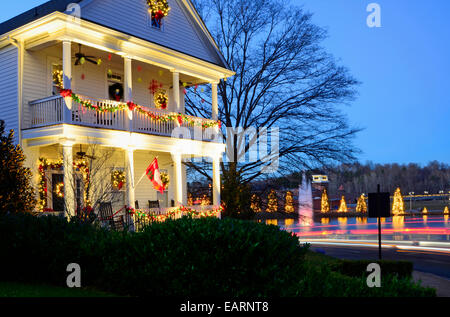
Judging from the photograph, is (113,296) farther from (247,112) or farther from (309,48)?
(309,48)

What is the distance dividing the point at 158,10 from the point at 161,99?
367 cm

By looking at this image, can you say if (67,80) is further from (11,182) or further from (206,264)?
(206,264)

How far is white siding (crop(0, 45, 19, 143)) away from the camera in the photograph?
584 inches

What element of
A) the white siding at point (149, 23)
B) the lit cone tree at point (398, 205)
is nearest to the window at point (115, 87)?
the white siding at point (149, 23)

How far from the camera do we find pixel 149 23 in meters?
18.2

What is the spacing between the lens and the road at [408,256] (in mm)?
14961

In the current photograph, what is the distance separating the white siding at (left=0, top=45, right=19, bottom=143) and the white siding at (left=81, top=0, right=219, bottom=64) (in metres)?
2.72

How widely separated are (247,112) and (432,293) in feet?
64.9

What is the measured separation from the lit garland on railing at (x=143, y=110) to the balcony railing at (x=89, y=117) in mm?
101

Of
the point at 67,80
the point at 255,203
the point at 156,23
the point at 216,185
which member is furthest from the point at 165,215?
the point at 156,23

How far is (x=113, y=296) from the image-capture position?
7.06 m

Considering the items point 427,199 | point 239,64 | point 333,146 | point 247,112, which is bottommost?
point 427,199

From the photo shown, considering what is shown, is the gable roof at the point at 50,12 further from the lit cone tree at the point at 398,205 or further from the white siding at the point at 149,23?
the lit cone tree at the point at 398,205
